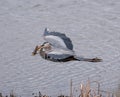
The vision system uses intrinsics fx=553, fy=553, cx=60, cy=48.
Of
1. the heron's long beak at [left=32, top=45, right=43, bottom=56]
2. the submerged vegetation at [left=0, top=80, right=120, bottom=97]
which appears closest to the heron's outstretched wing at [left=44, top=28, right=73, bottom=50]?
the heron's long beak at [left=32, top=45, right=43, bottom=56]

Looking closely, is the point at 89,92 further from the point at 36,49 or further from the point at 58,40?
the point at 36,49

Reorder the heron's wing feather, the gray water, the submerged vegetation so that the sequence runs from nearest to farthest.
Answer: the submerged vegetation, the heron's wing feather, the gray water

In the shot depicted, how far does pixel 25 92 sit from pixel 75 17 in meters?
1.84

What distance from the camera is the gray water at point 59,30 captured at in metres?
5.22

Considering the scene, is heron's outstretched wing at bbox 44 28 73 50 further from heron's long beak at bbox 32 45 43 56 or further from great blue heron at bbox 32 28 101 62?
heron's long beak at bbox 32 45 43 56

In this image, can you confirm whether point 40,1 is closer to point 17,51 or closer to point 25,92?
point 17,51

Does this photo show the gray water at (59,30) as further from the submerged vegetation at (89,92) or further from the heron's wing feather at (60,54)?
the heron's wing feather at (60,54)

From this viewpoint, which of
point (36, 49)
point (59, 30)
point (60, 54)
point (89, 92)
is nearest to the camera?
point (89, 92)

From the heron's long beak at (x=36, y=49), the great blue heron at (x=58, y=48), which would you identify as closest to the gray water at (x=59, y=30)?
the heron's long beak at (x=36, y=49)

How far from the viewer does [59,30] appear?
6.24m

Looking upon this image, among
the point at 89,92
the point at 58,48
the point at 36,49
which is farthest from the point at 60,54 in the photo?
the point at 89,92

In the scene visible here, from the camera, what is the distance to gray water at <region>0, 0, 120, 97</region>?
522cm

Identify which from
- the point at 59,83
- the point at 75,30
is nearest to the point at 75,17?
the point at 75,30

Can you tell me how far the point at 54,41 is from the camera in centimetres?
490
